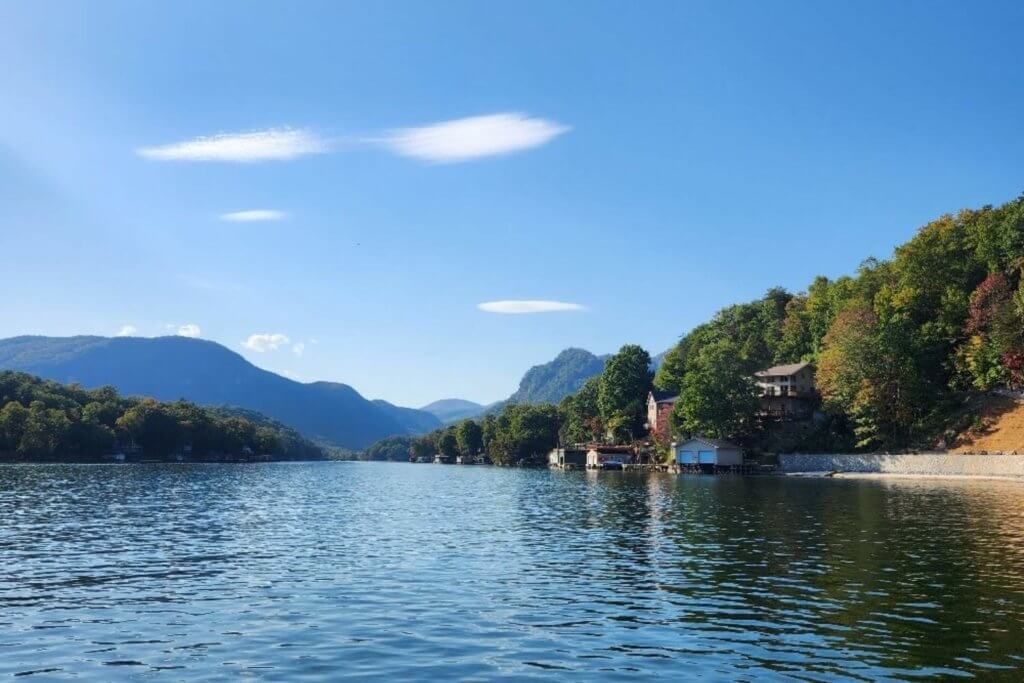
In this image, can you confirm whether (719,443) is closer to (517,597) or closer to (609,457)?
(609,457)

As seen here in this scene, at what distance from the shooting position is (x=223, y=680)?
60.9ft

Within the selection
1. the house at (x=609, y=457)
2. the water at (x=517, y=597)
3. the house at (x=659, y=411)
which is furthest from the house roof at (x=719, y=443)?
the water at (x=517, y=597)

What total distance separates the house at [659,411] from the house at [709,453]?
49.6ft

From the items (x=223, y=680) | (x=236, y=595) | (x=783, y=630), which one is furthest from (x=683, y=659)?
(x=236, y=595)

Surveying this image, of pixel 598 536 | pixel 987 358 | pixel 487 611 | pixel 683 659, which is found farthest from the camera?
pixel 987 358

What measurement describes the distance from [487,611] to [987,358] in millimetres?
115214

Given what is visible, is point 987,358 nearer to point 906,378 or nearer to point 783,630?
point 906,378

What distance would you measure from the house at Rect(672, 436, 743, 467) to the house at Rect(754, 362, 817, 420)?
15.2 meters

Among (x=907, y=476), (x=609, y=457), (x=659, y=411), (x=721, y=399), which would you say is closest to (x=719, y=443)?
(x=721, y=399)

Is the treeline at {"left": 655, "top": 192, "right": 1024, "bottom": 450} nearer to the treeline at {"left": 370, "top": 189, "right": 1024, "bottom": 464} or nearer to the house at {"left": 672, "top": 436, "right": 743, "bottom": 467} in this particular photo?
the treeline at {"left": 370, "top": 189, "right": 1024, "bottom": 464}

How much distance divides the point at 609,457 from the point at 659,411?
16344mm

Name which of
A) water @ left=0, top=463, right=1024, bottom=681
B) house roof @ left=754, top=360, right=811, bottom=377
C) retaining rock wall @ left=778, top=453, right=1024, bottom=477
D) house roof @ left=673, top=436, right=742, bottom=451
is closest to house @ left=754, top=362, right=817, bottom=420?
house roof @ left=754, top=360, right=811, bottom=377

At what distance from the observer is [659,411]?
18325 centimetres

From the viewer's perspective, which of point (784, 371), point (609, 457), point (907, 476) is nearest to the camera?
point (907, 476)
